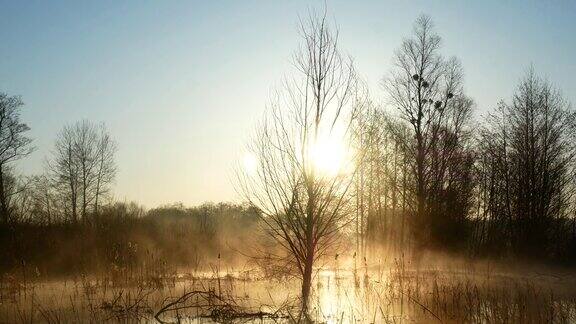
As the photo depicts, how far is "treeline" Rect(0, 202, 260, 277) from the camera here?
20781mm

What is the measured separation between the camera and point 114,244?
68.2 feet

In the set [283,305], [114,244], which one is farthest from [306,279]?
[114,244]

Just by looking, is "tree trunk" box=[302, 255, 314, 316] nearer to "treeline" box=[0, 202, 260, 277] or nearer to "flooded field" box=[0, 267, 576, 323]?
"flooded field" box=[0, 267, 576, 323]

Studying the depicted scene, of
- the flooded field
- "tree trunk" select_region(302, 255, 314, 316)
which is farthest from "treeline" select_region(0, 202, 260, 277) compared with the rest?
"tree trunk" select_region(302, 255, 314, 316)

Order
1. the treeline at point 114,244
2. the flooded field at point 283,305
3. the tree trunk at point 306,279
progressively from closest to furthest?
the flooded field at point 283,305
the tree trunk at point 306,279
the treeline at point 114,244

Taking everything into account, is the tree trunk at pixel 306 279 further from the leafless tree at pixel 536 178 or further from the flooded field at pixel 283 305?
the leafless tree at pixel 536 178

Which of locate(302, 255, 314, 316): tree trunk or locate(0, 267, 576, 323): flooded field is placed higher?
locate(302, 255, 314, 316): tree trunk

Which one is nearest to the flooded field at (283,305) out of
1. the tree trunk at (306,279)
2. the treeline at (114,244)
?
the tree trunk at (306,279)

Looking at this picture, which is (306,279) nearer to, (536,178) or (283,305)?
(283,305)

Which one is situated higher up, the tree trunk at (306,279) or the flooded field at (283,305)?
the tree trunk at (306,279)

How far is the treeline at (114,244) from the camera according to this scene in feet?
68.2

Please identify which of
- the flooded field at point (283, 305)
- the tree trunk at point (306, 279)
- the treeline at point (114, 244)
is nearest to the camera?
the flooded field at point (283, 305)

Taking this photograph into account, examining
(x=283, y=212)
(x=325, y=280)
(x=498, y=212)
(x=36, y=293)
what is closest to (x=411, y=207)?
(x=498, y=212)

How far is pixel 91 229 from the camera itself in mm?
24891
